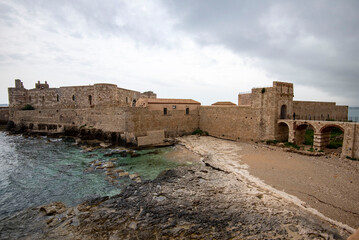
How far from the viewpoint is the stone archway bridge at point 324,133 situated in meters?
12.9

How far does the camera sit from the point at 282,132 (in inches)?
748

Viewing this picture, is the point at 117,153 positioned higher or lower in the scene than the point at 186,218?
higher

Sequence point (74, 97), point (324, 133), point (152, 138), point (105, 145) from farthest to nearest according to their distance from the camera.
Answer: point (74, 97) < point (152, 138) < point (105, 145) < point (324, 133)

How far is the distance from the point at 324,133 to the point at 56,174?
2137 cm

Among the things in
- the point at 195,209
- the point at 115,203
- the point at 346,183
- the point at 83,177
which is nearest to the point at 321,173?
the point at 346,183

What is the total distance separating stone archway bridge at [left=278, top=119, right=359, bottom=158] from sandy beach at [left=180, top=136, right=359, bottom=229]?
0.99 metres

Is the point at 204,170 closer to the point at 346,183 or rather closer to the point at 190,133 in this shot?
the point at 346,183

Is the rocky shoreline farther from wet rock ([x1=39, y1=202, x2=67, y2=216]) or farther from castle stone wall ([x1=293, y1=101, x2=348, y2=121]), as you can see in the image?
castle stone wall ([x1=293, y1=101, x2=348, y2=121])

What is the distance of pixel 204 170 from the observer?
11969 mm

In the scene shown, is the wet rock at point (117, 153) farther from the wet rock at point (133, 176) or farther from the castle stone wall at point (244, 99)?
the castle stone wall at point (244, 99)

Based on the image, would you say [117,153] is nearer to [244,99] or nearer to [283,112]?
[283,112]

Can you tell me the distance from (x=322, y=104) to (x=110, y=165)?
2698cm

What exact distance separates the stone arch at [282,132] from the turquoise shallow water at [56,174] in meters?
11.4

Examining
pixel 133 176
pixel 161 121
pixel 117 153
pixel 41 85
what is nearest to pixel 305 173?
pixel 133 176
